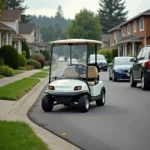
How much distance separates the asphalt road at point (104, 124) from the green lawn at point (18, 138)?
→ 2.32 feet

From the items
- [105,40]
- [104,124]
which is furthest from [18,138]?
[105,40]

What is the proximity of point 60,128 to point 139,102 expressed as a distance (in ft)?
18.6

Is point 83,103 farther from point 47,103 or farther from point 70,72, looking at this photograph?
point 70,72

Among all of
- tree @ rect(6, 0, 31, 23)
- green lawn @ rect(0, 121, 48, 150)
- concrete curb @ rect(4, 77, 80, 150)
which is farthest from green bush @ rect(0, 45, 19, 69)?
tree @ rect(6, 0, 31, 23)

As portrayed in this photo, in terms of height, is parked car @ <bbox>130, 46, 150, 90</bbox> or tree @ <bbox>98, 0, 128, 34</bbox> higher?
tree @ <bbox>98, 0, 128, 34</bbox>

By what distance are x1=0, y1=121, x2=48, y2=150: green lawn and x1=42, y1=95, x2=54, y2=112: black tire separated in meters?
2.72

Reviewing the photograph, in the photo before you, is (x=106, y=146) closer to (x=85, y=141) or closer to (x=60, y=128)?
(x=85, y=141)

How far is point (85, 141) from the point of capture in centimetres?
825

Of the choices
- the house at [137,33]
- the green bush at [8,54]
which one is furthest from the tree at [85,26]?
the green bush at [8,54]

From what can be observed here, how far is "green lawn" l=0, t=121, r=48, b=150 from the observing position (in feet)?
23.4

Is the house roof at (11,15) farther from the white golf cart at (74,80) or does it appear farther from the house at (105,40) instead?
the white golf cart at (74,80)

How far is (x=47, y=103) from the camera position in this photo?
1223 centimetres

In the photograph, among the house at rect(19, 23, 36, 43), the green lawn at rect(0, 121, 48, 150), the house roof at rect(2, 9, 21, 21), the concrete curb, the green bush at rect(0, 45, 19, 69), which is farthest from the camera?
the house at rect(19, 23, 36, 43)

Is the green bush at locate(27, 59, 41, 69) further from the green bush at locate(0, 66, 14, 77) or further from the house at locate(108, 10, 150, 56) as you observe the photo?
the green bush at locate(0, 66, 14, 77)
